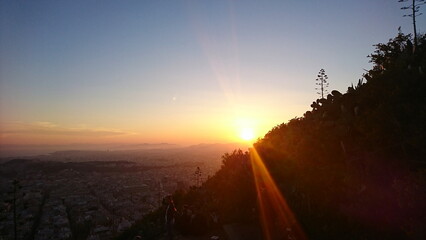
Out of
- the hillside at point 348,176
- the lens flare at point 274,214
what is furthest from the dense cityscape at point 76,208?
the lens flare at point 274,214

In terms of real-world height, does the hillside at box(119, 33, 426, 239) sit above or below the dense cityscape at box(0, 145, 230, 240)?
above

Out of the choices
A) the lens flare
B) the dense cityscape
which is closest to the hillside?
the lens flare

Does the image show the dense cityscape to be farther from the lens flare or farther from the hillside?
the lens flare

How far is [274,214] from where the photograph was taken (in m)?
9.33

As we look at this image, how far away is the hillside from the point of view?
7.21 metres

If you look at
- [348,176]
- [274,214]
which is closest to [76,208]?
[274,214]

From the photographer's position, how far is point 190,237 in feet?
32.6

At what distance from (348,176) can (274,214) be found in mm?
2524

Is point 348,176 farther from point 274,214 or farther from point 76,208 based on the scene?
point 76,208

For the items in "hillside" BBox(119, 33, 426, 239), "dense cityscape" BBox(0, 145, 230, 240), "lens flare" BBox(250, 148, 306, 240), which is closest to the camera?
"hillside" BBox(119, 33, 426, 239)

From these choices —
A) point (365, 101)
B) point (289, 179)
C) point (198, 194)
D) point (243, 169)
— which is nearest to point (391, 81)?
point (365, 101)

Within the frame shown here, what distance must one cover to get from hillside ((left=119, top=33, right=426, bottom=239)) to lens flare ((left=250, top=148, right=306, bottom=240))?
0.10 ft

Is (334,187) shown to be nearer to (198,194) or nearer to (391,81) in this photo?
(391,81)

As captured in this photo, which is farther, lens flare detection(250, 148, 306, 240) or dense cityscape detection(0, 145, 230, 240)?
dense cityscape detection(0, 145, 230, 240)
